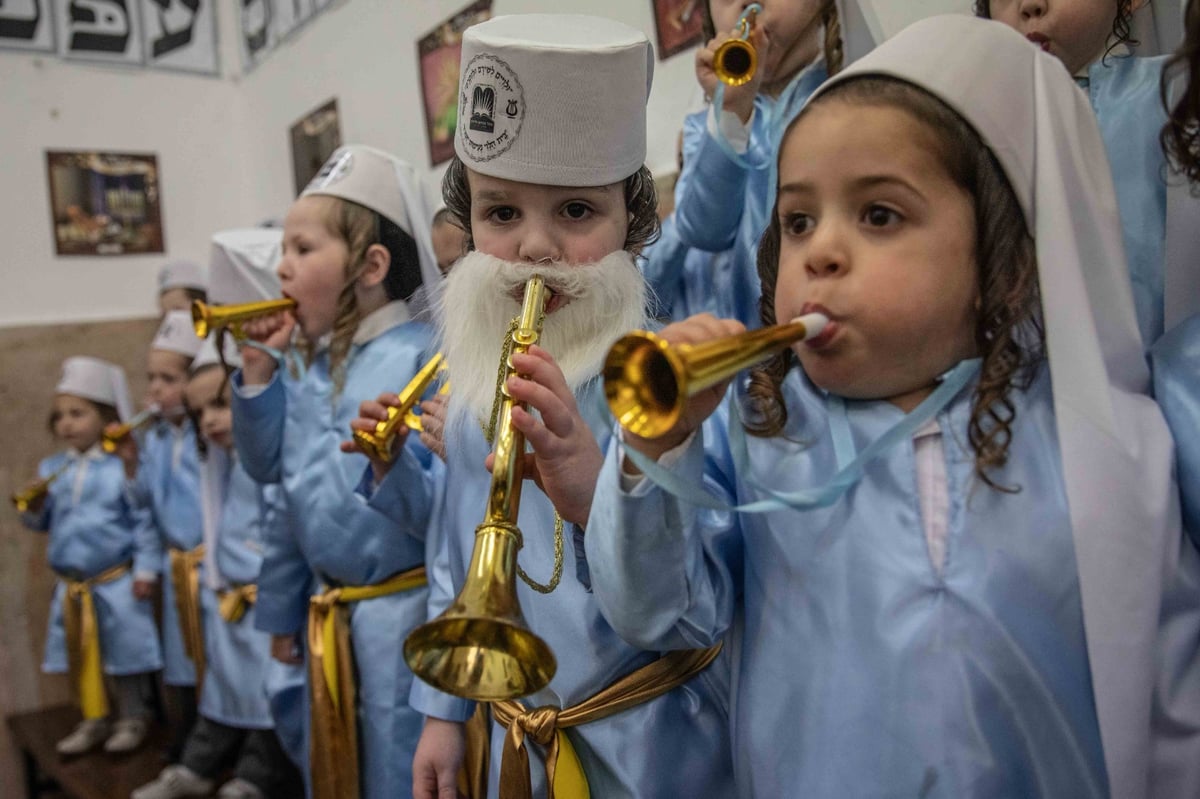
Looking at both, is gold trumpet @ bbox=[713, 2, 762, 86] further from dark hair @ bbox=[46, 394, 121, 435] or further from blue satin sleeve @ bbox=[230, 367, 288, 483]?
dark hair @ bbox=[46, 394, 121, 435]

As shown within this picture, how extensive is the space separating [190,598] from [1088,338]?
12.4 ft

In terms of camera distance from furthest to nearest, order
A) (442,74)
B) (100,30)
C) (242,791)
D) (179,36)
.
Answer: (179,36), (100,30), (242,791), (442,74)

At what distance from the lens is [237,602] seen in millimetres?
3459

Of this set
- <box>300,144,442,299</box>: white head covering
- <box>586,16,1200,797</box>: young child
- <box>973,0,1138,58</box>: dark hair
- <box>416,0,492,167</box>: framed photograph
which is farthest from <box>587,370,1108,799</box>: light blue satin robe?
<box>416,0,492,167</box>: framed photograph

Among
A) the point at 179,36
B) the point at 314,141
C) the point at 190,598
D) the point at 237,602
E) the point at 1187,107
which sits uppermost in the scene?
the point at 179,36

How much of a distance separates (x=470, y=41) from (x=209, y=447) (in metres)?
2.66

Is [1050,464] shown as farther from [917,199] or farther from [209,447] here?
[209,447]

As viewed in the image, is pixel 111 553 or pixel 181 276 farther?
pixel 181 276

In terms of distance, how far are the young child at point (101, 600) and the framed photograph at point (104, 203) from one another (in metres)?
1.25

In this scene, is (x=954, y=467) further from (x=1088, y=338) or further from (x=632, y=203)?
(x=632, y=203)

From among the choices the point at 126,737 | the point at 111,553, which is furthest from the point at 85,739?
the point at 111,553

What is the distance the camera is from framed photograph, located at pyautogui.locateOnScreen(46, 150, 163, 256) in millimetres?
5039

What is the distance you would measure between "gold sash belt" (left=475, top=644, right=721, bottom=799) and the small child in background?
4245mm

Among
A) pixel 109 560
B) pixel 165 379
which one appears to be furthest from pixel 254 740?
pixel 165 379
